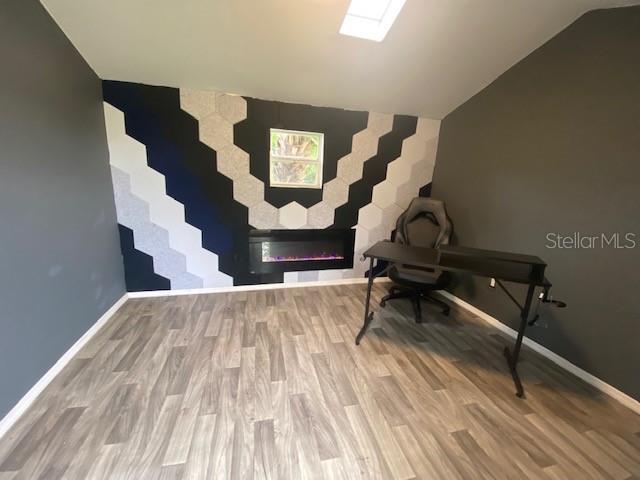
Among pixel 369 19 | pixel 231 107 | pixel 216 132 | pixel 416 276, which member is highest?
pixel 369 19

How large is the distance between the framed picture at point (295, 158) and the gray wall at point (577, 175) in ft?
5.60

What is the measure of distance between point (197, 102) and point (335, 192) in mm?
1678

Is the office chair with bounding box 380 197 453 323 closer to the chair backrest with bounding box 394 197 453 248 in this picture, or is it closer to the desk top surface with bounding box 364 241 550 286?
the chair backrest with bounding box 394 197 453 248

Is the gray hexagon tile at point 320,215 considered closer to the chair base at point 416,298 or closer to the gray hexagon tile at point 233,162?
the gray hexagon tile at point 233,162

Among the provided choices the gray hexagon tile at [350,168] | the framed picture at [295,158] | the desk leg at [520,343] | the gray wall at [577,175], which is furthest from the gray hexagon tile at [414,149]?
the desk leg at [520,343]

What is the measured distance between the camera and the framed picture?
113 inches

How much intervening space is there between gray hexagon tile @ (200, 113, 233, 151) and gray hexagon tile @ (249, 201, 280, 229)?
2.33ft

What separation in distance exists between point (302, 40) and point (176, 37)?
94 centimetres

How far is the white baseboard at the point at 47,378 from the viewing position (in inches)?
54.0

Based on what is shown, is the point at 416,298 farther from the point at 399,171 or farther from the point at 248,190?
the point at 248,190

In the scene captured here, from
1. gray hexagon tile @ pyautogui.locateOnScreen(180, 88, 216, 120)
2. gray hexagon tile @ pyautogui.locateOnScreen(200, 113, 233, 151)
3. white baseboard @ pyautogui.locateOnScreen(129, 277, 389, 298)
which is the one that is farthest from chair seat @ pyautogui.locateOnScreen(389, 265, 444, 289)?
gray hexagon tile @ pyautogui.locateOnScreen(180, 88, 216, 120)

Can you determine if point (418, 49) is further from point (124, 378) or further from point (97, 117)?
point (124, 378)

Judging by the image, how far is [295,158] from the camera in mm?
2955

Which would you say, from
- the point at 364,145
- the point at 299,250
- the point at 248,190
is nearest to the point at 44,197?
the point at 248,190
